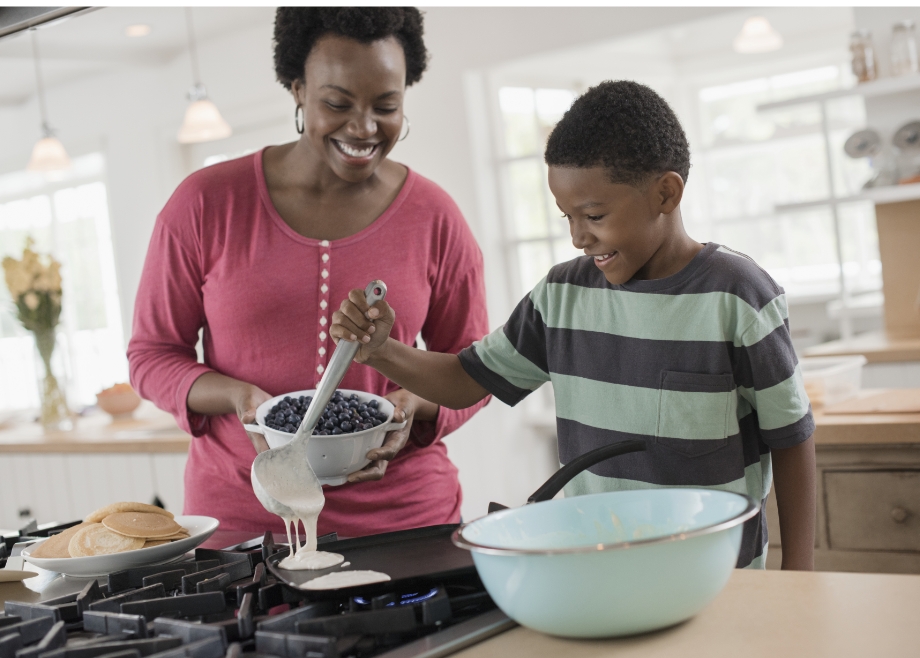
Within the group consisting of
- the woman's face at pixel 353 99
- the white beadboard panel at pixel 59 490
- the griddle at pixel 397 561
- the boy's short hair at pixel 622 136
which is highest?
the woman's face at pixel 353 99

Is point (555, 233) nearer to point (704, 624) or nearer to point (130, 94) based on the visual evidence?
point (130, 94)

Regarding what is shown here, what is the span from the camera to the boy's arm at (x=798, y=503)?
3.67ft

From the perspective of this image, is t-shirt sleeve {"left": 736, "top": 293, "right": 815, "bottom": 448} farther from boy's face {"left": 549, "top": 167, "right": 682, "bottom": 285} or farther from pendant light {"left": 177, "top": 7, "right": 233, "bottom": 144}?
pendant light {"left": 177, "top": 7, "right": 233, "bottom": 144}

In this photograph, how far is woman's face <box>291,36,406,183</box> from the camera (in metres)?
1.41

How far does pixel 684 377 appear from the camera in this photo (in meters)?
1.12

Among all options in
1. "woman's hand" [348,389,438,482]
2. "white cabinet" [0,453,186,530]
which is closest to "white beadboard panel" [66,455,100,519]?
"white cabinet" [0,453,186,530]

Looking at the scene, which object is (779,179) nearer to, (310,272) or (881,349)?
(881,349)

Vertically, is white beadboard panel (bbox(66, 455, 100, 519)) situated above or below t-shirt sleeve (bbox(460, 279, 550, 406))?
below

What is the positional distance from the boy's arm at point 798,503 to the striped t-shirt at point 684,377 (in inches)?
1.2

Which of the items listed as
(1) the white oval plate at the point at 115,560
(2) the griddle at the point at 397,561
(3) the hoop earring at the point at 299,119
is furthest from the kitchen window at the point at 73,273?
(2) the griddle at the point at 397,561

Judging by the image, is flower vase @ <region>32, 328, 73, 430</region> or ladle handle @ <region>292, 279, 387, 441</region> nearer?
ladle handle @ <region>292, 279, 387, 441</region>

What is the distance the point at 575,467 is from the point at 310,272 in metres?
0.67

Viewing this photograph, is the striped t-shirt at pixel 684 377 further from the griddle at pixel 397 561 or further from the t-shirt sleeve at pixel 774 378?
the griddle at pixel 397 561

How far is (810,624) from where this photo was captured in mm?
742
